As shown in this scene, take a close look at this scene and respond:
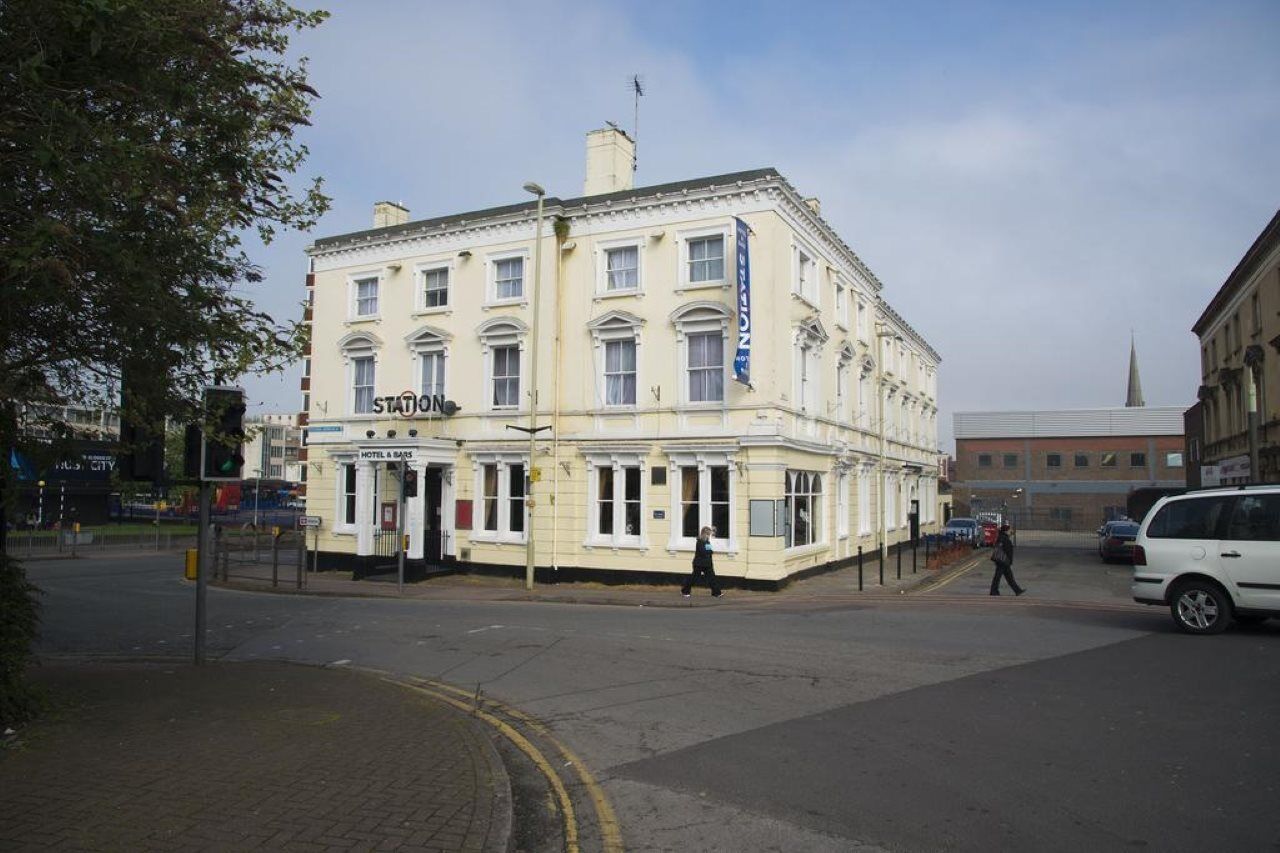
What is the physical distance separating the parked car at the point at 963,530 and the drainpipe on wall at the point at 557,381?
862 inches

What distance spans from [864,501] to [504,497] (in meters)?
13.1

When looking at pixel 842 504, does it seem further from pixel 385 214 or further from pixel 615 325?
pixel 385 214

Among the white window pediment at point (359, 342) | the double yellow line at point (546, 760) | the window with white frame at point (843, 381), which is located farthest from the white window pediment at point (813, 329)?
the double yellow line at point (546, 760)

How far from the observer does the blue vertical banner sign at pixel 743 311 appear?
2170 centimetres

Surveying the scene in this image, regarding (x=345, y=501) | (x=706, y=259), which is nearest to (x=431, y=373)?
(x=345, y=501)

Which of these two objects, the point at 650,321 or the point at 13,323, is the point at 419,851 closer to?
the point at 13,323

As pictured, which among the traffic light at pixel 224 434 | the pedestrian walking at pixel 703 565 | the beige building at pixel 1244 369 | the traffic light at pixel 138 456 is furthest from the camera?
the beige building at pixel 1244 369

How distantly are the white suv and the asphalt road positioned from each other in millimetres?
485

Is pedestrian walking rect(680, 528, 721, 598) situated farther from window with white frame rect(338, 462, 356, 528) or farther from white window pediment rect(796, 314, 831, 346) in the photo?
window with white frame rect(338, 462, 356, 528)

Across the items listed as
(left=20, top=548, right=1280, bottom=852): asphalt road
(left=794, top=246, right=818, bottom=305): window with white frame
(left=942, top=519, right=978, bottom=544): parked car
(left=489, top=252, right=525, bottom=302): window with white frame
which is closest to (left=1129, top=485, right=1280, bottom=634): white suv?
(left=20, top=548, right=1280, bottom=852): asphalt road

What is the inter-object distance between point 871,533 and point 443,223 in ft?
60.3

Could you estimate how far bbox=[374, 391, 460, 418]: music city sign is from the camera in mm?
26688

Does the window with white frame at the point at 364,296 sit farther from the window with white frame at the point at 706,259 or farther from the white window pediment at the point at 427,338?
the window with white frame at the point at 706,259

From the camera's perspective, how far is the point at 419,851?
16.8ft
